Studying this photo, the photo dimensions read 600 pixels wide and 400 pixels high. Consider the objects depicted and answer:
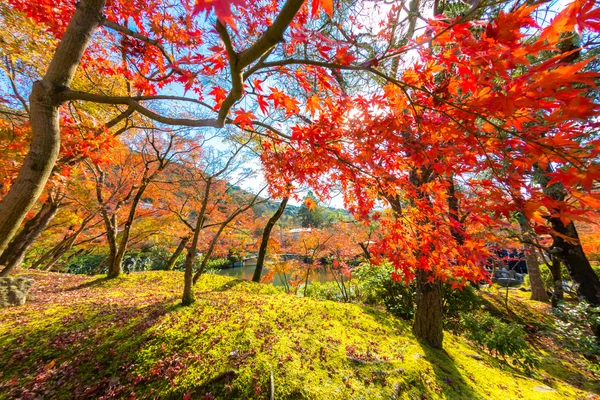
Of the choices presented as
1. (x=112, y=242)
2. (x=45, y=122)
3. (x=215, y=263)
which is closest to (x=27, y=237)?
(x=112, y=242)

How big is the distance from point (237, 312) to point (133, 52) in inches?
178

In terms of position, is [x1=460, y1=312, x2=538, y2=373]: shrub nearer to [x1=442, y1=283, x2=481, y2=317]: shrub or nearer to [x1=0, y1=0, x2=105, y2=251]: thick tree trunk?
[x1=442, y1=283, x2=481, y2=317]: shrub

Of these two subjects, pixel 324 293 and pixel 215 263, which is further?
pixel 215 263


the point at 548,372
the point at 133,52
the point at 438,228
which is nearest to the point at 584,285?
the point at 548,372

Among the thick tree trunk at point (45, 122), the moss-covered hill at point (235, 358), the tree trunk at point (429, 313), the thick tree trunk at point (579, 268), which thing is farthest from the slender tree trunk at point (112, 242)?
the thick tree trunk at point (579, 268)

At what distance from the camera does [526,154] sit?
156cm

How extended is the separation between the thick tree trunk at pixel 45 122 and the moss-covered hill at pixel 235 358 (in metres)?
1.72

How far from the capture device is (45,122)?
1.55 meters

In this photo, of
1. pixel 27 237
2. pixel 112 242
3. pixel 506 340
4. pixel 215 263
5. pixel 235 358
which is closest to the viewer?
pixel 235 358

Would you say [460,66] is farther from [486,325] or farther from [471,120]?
[486,325]

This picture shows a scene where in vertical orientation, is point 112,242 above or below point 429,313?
above

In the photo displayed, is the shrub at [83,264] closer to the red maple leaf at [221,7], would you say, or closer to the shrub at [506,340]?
the red maple leaf at [221,7]

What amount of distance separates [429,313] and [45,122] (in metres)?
5.06

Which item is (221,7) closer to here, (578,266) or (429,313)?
(429,313)
